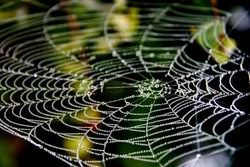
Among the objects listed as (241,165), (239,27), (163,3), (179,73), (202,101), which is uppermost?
(163,3)

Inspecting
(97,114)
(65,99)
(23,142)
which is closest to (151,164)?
(97,114)

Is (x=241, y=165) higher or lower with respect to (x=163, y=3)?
lower

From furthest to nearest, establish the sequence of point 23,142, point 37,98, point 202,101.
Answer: point 23,142
point 37,98
point 202,101

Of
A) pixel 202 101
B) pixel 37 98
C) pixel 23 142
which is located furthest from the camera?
pixel 23 142

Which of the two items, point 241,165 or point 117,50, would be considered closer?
point 241,165

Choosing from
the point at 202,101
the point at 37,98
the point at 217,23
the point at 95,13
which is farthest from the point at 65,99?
the point at 217,23

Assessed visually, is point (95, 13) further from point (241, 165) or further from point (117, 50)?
point (241, 165)
